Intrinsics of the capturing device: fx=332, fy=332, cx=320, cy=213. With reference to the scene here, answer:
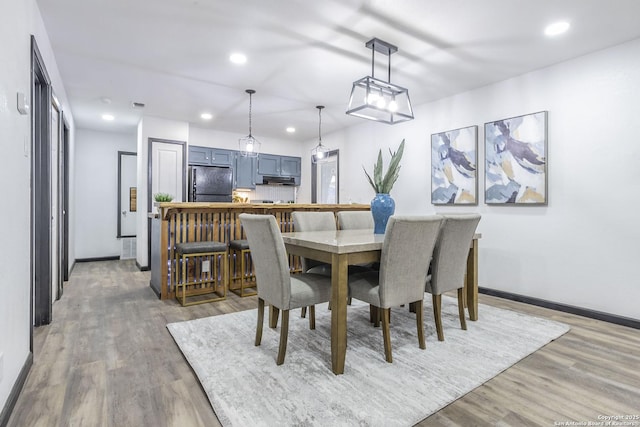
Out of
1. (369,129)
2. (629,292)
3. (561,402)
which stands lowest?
(561,402)

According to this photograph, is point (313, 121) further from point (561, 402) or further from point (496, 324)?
point (561, 402)

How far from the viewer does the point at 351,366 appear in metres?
2.04

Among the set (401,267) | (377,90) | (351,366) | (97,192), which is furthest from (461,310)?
(97,192)

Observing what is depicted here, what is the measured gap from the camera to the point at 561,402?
1.71m

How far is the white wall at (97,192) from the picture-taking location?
6012 mm

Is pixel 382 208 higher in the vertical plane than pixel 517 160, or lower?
lower

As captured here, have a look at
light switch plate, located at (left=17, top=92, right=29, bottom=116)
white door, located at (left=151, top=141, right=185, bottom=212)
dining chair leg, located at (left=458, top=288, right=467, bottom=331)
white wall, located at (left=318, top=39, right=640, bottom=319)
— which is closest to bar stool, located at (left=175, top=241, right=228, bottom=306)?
light switch plate, located at (left=17, top=92, right=29, bottom=116)

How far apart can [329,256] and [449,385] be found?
978 millimetres

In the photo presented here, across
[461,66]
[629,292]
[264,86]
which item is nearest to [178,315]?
[264,86]

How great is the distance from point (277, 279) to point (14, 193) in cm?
144

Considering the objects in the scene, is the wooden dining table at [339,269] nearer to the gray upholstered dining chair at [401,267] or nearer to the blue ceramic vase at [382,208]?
the gray upholstered dining chair at [401,267]

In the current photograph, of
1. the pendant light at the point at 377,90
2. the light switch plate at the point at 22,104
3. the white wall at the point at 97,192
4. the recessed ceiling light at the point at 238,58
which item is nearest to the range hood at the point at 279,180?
the white wall at the point at 97,192

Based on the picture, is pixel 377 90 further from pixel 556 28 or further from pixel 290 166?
pixel 290 166

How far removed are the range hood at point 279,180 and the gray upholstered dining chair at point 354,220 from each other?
11.9 ft
